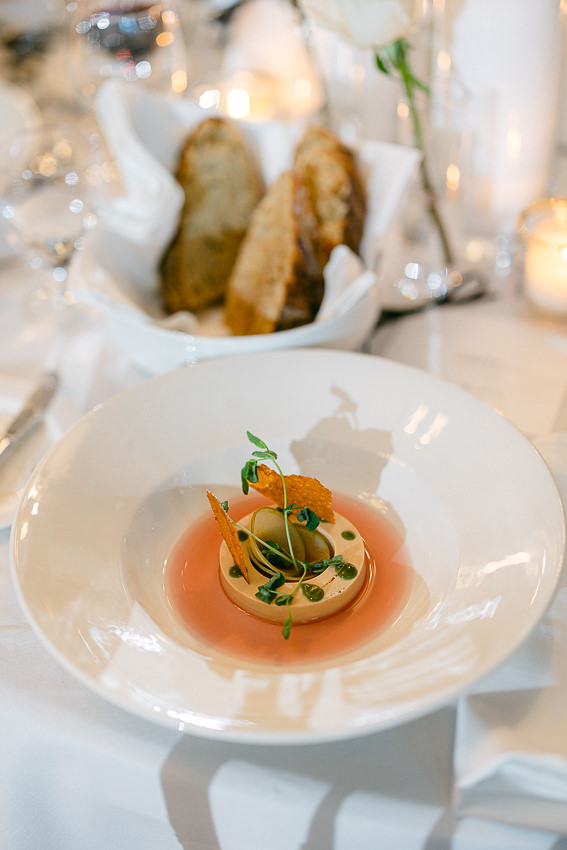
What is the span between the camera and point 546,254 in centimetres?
88

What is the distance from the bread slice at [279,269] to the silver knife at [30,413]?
0.73 feet

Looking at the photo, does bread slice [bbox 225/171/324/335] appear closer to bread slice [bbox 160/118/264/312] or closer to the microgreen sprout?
bread slice [bbox 160/118/264/312]

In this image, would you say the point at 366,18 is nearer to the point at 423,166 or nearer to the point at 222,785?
the point at 423,166

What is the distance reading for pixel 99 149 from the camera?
134cm

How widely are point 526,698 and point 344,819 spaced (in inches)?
5.3

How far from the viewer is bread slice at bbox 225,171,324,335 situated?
825 mm

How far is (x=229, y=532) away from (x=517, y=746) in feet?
0.76

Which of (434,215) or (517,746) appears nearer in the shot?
(517,746)

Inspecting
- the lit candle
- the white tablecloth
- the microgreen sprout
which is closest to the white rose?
the lit candle

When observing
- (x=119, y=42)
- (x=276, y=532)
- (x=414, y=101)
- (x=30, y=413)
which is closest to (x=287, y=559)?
(x=276, y=532)

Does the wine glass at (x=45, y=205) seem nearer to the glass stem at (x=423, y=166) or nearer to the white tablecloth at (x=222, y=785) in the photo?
the glass stem at (x=423, y=166)

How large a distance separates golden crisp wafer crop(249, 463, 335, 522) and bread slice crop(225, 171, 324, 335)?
29 centimetres

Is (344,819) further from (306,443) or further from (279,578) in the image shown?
(306,443)

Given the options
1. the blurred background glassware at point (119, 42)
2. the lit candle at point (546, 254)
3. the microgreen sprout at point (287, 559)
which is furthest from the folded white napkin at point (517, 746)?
the blurred background glassware at point (119, 42)
